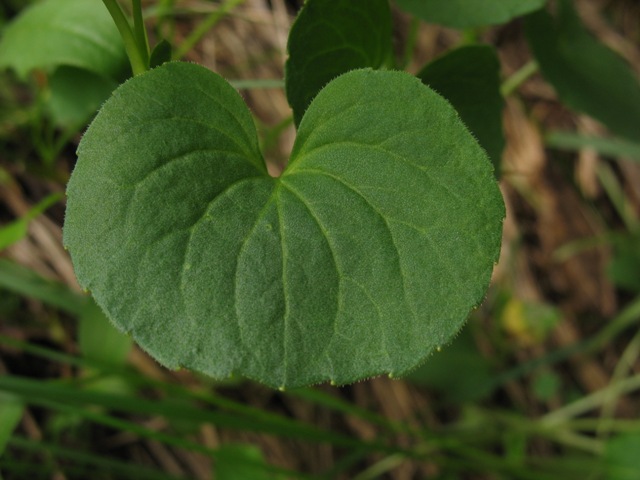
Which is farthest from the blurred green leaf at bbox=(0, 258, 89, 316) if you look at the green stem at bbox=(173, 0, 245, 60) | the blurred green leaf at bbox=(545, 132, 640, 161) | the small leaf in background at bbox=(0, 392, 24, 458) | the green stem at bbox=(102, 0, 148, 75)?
the blurred green leaf at bbox=(545, 132, 640, 161)

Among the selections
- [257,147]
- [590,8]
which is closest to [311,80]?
[257,147]

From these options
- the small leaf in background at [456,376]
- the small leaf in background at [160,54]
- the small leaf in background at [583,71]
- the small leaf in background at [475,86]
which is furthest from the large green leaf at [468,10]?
the small leaf in background at [456,376]

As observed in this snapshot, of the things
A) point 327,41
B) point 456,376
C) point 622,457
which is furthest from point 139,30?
point 622,457

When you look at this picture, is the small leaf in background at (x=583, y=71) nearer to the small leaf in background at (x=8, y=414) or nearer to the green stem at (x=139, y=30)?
the green stem at (x=139, y=30)

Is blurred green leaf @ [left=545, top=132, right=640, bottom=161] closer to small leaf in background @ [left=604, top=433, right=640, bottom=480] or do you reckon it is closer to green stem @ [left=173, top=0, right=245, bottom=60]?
small leaf in background @ [left=604, top=433, right=640, bottom=480]

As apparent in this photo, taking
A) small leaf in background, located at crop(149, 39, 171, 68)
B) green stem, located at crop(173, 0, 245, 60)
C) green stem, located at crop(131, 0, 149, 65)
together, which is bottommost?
green stem, located at crop(173, 0, 245, 60)

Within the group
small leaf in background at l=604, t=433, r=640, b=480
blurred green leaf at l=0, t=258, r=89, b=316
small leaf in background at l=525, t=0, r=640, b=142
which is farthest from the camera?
small leaf in background at l=604, t=433, r=640, b=480
